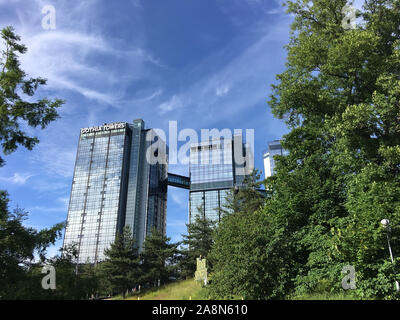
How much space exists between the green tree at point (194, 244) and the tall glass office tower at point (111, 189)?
223 feet

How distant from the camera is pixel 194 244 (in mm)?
44562

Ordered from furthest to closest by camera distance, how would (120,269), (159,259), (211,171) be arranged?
(211,171), (159,259), (120,269)

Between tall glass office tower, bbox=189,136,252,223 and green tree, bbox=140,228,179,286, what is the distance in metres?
71.3

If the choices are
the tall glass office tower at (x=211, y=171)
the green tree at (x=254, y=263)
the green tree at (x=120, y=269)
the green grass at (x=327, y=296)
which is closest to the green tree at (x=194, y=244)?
the green tree at (x=120, y=269)

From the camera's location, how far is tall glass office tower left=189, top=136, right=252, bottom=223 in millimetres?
118750

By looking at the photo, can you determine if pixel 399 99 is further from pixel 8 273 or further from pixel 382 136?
pixel 8 273

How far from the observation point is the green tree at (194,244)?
43.4 metres

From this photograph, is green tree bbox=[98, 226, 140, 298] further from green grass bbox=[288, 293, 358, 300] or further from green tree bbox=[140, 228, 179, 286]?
green grass bbox=[288, 293, 358, 300]

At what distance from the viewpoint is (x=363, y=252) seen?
42.2 feet

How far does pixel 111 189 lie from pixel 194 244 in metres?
78.7

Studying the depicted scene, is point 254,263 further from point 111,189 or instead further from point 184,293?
point 111,189

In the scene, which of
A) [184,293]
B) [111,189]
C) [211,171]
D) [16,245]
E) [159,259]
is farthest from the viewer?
[211,171]

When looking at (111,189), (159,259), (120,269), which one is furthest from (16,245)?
(111,189)
